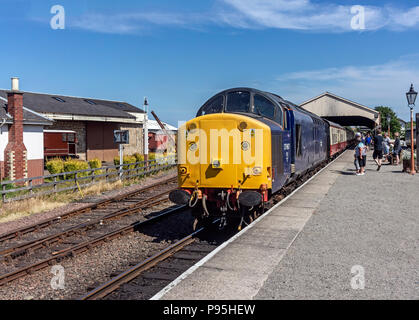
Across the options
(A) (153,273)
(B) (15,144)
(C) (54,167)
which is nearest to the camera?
(A) (153,273)

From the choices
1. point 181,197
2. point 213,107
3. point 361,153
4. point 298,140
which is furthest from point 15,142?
point 361,153

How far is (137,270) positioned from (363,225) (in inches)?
210

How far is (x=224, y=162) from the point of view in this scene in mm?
8508

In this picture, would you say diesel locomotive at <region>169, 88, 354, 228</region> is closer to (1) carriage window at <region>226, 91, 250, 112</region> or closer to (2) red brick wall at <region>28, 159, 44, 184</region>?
(1) carriage window at <region>226, 91, 250, 112</region>

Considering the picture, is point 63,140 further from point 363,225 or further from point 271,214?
point 363,225

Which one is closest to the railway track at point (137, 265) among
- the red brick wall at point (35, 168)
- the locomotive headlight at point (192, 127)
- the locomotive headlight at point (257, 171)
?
the locomotive headlight at point (257, 171)

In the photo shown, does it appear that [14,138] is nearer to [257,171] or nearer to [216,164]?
[216,164]

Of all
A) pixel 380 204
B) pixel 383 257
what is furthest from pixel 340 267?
pixel 380 204

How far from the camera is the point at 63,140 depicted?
2977cm

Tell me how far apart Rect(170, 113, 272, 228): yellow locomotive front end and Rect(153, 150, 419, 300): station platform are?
0.91 m

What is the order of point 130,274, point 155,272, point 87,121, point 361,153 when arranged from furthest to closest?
point 87,121 → point 361,153 → point 155,272 → point 130,274

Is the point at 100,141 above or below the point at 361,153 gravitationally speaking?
above

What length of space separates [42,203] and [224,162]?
882cm

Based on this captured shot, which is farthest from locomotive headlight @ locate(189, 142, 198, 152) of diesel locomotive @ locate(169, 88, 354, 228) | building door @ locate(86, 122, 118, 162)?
building door @ locate(86, 122, 118, 162)
